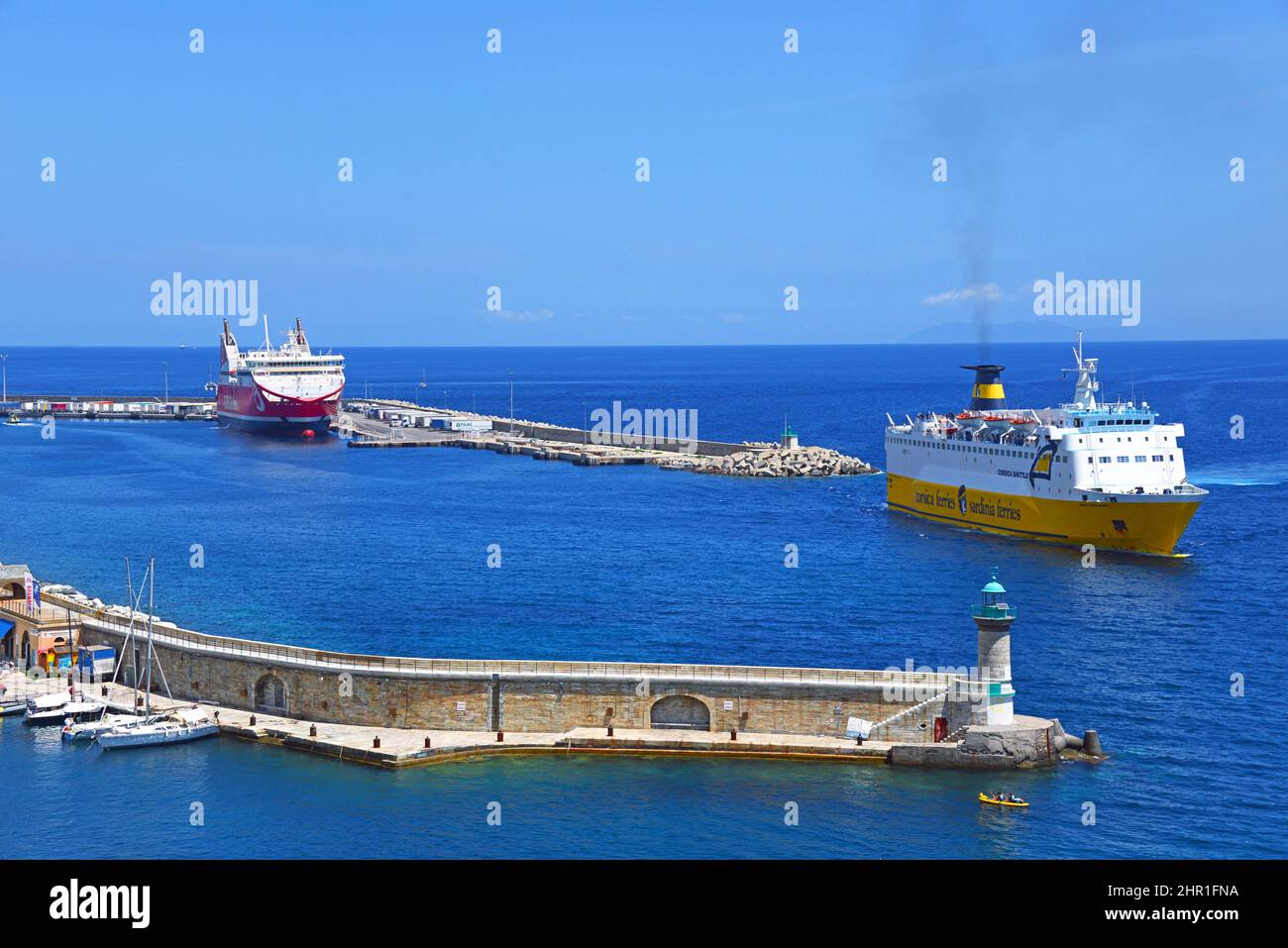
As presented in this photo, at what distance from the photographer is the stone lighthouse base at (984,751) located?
37062 millimetres

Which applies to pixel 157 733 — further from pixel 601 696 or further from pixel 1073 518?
pixel 1073 518

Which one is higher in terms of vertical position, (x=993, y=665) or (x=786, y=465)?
(x=786, y=465)

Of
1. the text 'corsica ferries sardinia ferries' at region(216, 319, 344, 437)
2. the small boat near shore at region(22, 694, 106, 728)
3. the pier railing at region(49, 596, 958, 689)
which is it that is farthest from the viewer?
the text 'corsica ferries sardinia ferries' at region(216, 319, 344, 437)

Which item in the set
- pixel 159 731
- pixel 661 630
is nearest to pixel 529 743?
pixel 159 731

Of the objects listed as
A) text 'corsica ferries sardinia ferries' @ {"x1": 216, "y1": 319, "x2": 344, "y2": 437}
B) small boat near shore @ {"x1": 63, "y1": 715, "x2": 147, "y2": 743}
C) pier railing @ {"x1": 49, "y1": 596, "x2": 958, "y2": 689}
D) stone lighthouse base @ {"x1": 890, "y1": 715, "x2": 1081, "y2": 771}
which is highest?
text 'corsica ferries sardinia ferries' @ {"x1": 216, "y1": 319, "x2": 344, "y2": 437}

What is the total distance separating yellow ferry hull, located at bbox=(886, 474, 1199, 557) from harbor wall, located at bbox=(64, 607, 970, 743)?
1494 inches

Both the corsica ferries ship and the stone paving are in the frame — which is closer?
the stone paving

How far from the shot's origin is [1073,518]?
74688mm

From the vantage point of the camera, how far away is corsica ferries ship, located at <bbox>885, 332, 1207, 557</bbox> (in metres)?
72.4

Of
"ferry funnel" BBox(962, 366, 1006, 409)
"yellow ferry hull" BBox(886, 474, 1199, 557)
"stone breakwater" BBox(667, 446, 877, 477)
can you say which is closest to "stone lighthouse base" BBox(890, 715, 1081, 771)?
"yellow ferry hull" BBox(886, 474, 1199, 557)

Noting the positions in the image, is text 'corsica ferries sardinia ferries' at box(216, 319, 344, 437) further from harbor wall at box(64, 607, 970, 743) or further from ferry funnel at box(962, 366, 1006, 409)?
harbor wall at box(64, 607, 970, 743)

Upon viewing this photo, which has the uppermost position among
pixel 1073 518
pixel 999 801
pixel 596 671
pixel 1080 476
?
pixel 1080 476

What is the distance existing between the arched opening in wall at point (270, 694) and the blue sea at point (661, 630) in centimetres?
240

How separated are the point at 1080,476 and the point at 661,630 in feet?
97.0
